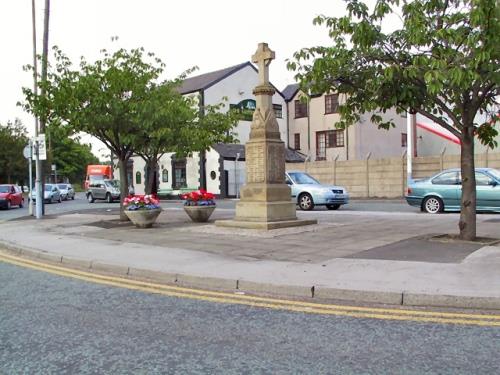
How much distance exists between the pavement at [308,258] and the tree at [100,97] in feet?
10.9

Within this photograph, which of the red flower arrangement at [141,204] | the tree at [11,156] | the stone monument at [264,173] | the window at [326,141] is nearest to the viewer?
the stone monument at [264,173]

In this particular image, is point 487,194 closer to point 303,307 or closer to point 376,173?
point 376,173

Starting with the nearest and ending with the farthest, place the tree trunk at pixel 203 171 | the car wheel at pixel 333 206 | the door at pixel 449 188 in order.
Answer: the door at pixel 449 188
the car wheel at pixel 333 206
the tree trunk at pixel 203 171

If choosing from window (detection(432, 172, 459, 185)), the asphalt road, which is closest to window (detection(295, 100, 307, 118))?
window (detection(432, 172, 459, 185))

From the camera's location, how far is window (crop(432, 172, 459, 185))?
58.2ft

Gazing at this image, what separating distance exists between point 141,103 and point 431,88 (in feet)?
31.9

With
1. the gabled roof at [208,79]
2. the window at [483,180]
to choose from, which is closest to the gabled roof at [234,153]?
the gabled roof at [208,79]

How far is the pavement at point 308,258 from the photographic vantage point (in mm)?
6473

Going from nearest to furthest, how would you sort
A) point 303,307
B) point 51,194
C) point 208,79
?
point 303,307 → point 51,194 → point 208,79

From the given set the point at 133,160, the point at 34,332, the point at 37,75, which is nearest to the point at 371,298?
the point at 34,332

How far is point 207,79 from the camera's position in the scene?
40.8 meters

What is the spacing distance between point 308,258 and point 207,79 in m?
33.6

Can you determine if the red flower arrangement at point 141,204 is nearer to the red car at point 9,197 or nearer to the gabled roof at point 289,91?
the red car at point 9,197

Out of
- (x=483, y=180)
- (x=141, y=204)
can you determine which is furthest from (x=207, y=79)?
(x=141, y=204)
